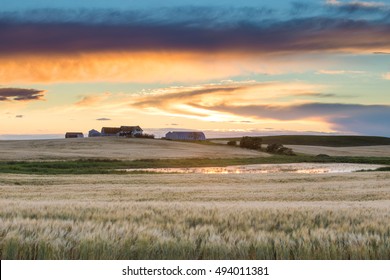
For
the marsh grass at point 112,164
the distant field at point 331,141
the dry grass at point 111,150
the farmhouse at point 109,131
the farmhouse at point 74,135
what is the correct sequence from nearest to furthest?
the marsh grass at point 112,164
the dry grass at point 111,150
the distant field at point 331,141
the farmhouse at point 74,135
the farmhouse at point 109,131

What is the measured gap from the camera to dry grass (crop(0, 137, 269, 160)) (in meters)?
73.8

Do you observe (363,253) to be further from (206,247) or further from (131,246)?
(131,246)

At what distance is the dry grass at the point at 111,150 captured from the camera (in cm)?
7375

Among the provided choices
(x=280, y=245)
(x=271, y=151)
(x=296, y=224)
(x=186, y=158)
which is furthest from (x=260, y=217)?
(x=271, y=151)

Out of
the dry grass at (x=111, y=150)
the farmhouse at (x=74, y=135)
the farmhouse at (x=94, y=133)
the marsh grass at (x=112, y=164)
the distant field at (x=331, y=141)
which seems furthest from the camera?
the farmhouse at (x=94, y=133)

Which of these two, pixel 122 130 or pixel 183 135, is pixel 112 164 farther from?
pixel 122 130

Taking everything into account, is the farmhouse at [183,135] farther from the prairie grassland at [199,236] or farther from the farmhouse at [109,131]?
the prairie grassland at [199,236]

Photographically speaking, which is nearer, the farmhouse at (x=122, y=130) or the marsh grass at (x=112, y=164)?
the marsh grass at (x=112, y=164)

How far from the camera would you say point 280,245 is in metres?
6.16

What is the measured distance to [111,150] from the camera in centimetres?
8662

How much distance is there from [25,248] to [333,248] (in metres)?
3.50

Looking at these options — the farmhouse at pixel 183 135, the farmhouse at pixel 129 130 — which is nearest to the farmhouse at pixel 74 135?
the farmhouse at pixel 129 130

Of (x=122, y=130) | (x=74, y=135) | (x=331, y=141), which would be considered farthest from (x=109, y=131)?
(x=331, y=141)
